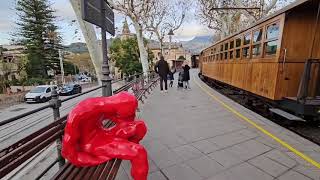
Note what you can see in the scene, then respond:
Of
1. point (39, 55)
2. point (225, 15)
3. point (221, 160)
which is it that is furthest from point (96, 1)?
point (39, 55)

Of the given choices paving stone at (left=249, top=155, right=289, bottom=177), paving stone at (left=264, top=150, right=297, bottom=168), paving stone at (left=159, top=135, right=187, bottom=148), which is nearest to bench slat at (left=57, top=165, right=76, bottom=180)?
paving stone at (left=159, top=135, right=187, bottom=148)

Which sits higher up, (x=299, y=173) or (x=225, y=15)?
(x=225, y=15)

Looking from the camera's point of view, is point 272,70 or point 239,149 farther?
point 272,70

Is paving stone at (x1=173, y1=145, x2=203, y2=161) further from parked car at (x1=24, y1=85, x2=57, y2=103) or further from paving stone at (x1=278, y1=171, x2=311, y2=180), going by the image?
parked car at (x1=24, y1=85, x2=57, y2=103)

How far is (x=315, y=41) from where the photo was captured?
21.4ft

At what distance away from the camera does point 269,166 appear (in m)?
3.98

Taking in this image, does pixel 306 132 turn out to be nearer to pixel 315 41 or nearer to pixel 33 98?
pixel 315 41

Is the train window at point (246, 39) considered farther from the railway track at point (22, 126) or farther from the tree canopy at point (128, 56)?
the tree canopy at point (128, 56)

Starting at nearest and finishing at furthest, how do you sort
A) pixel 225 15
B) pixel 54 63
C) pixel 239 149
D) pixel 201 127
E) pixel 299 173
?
1. pixel 299 173
2. pixel 239 149
3. pixel 201 127
4. pixel 225 15
5. pixel 54 63

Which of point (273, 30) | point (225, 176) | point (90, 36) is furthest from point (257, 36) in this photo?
point (225, 176)

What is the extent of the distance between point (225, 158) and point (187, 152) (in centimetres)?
69

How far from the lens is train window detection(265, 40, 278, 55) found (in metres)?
6.87

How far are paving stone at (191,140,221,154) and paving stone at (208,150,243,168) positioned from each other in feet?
0.50

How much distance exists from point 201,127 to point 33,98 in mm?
28421
